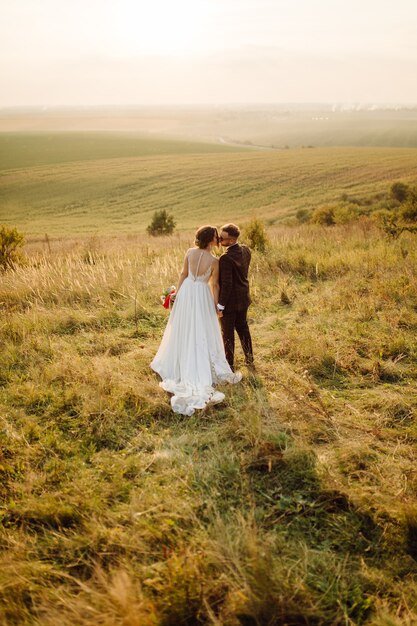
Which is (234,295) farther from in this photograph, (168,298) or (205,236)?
(168,298)

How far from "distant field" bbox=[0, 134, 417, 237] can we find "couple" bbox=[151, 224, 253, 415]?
27426 millimetres

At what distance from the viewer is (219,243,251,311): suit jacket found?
5.59 m

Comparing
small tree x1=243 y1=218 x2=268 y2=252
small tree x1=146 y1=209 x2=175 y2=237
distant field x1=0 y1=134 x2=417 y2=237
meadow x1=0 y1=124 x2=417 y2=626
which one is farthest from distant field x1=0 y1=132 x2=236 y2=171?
meadow x1=0 y1=124 x2=417 y2=626

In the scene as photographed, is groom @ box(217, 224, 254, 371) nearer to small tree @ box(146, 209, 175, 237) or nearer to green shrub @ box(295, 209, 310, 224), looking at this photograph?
small tree @ box(146, 209, 175, 237)

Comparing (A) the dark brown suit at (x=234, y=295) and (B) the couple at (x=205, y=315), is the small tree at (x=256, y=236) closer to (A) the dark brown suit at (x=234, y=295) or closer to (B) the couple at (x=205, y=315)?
(A) the dark brown suit at (x=234, y=295)

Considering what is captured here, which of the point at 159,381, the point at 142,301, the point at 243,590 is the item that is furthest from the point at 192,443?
the point at 142,301

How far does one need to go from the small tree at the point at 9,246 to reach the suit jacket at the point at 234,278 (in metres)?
8.18

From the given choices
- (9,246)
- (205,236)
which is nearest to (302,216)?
(9,246)

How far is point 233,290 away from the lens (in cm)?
573

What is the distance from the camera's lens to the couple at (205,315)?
555 cm

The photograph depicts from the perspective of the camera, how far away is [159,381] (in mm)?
5730

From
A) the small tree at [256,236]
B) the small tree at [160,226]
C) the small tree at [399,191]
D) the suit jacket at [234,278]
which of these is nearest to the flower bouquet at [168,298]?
the suit jacket at [234,278]

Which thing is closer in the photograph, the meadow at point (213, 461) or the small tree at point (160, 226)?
the meadow at point (213, 461)

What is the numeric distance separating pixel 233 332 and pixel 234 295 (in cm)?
56
